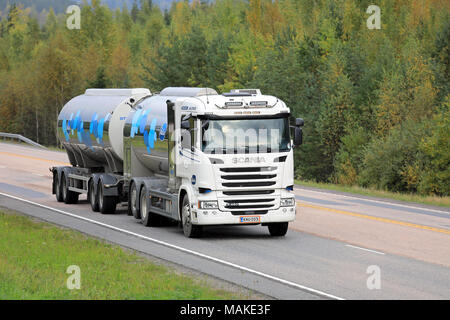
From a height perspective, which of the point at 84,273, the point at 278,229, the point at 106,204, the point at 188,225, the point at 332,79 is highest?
the point at 84,273

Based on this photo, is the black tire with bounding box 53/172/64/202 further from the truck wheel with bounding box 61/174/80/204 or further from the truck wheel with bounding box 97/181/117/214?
the truck wheel with bounding box 97/181/117/214

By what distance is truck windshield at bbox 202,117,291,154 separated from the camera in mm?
19125

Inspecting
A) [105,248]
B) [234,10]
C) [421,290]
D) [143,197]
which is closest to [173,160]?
[143,197]

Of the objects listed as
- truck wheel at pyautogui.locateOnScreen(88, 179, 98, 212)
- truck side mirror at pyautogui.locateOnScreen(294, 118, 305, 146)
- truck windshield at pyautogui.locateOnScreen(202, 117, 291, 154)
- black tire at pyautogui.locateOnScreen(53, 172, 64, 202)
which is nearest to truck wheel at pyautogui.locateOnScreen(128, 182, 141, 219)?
truck wheel at pyautogui.locateOnScreen(88, 179, 98, 212)

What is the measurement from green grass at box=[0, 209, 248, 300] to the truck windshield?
125 inches

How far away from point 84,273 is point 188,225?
239 inches

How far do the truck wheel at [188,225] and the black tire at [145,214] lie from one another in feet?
7.88

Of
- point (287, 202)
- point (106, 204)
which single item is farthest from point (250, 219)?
point (106, 204)

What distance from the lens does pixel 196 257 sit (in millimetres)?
16953

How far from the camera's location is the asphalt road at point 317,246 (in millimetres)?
13875

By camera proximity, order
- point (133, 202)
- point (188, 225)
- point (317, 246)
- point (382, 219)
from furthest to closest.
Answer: point (382, 219) < point (133, 202) < point (188, 225) < point (317, 246)

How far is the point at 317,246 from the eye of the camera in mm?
18656

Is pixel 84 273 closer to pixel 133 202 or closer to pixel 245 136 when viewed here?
pixel 245 136

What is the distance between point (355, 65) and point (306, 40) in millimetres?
6909
